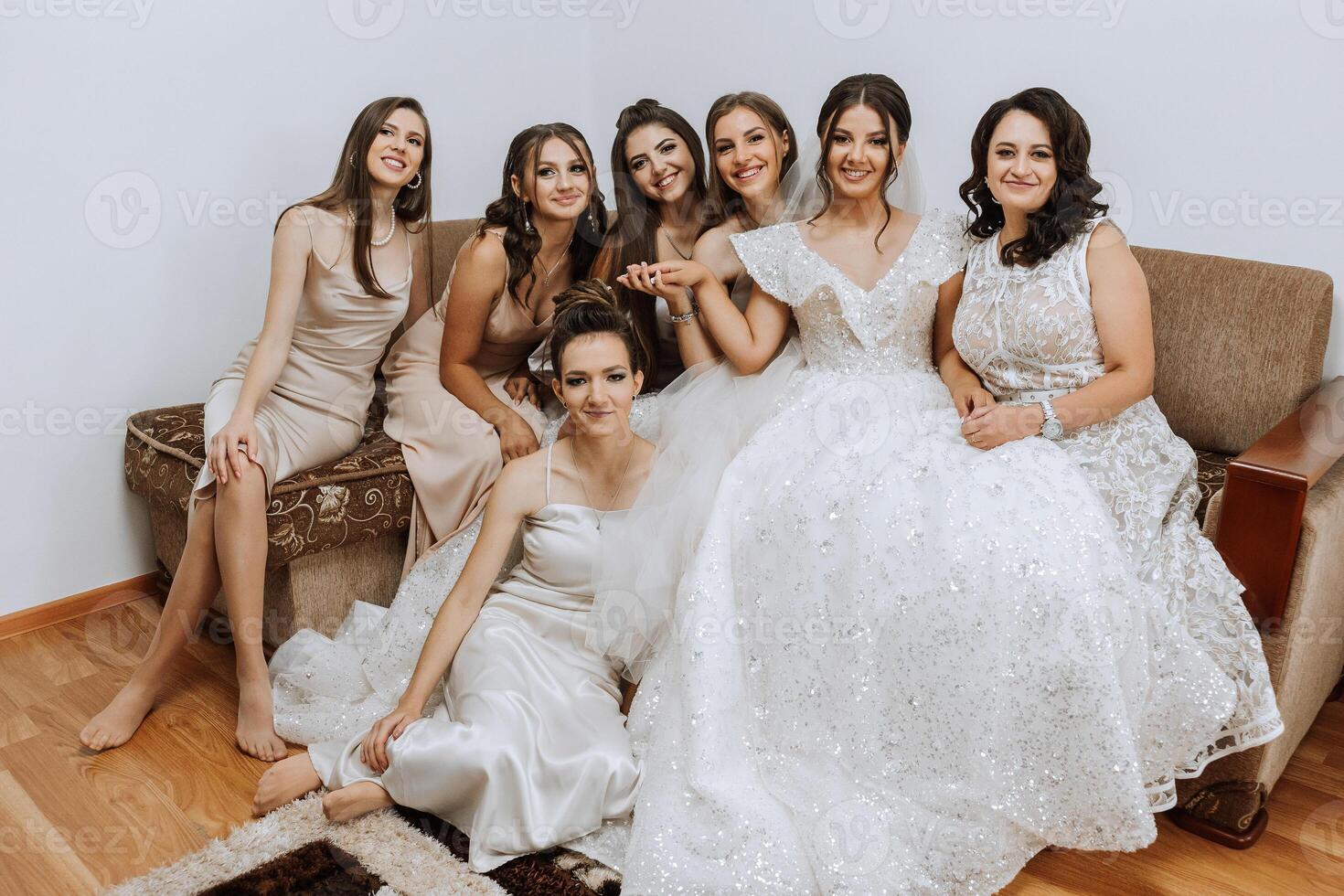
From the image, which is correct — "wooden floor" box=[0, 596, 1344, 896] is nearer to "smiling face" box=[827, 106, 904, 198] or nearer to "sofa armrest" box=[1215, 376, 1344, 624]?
"sofa armrest" box=[1215, 376, 1344, 624]

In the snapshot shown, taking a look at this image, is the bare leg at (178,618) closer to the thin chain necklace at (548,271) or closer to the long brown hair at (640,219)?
the thin chain necklace at (548,271)

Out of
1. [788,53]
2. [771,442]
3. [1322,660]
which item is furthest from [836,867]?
[788,53]

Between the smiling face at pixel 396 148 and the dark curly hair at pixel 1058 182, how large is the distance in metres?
1.22

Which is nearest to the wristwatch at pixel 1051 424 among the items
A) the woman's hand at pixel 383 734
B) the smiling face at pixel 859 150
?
the smiling face at pixel 859 150

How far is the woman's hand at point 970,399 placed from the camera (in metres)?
2.07

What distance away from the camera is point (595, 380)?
2.00 m

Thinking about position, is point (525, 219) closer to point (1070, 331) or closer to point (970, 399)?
point (970, 399)

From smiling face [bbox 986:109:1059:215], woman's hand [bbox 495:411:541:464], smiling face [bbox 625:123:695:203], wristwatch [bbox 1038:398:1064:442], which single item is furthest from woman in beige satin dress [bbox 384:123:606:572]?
wristwatch [bbox 1038:398:1064:442]

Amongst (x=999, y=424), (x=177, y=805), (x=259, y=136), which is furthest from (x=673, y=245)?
(x=177, y=805)

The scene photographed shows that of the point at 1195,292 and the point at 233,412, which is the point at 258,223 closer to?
the point at 233,412

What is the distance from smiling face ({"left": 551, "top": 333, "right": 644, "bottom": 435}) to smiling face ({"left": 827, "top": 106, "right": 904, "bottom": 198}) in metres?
0.58

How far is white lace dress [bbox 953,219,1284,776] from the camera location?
5.86 feet

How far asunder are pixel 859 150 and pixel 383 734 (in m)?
1.40

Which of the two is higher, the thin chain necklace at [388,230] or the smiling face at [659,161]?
the smiling face at [659,161]
